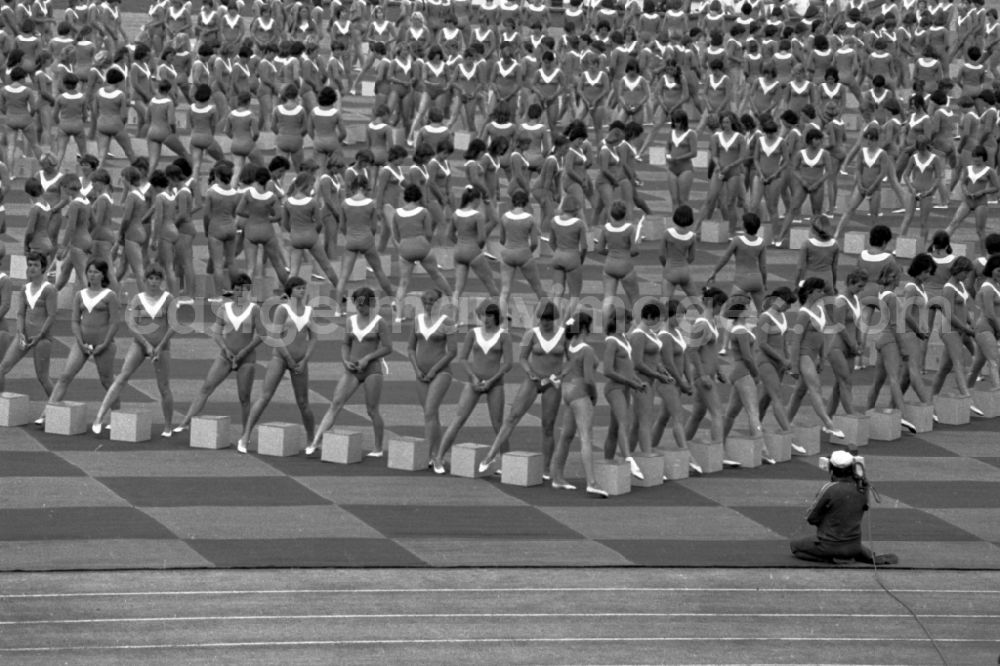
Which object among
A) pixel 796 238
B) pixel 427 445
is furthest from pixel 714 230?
pixel 427 445

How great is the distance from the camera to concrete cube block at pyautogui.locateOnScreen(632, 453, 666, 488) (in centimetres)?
2184

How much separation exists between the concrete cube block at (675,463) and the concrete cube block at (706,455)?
0.25 meters

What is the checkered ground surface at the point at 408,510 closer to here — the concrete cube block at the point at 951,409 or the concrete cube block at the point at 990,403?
the concrete cube block at the point at 951,409

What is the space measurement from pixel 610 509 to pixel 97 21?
22.5 m

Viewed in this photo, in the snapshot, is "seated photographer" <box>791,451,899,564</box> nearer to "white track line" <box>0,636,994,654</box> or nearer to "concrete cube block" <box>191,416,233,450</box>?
"white track line" <box>0,636,994,654</box>

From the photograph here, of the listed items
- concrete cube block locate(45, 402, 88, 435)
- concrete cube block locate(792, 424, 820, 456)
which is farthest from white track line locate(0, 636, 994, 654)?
concrete cube block locate(45, 402, 88, 435)

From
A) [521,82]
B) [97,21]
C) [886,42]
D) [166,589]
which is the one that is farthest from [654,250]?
[166,589]

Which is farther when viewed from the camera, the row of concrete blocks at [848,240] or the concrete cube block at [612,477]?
the row of concrete blocks at [848,240]

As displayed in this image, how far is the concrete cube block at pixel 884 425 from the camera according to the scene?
24375 mm

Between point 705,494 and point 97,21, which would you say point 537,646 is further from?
point 97,21

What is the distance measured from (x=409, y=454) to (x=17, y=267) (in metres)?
9.47

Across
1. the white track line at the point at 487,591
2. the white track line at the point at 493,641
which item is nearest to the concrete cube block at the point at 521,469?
the white track line at the point at 487,591

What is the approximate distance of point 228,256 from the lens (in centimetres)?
2814

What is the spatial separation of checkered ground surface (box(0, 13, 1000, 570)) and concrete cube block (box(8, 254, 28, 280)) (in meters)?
5.19
